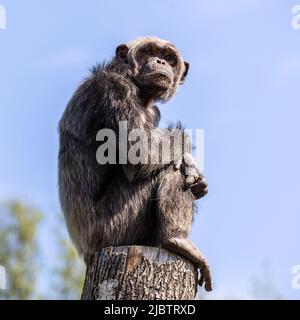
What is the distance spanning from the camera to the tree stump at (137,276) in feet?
24.1

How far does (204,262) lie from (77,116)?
205 centimetres

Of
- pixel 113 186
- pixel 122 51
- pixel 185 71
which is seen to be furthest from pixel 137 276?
pixel 185 71

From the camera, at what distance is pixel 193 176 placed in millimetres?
8234

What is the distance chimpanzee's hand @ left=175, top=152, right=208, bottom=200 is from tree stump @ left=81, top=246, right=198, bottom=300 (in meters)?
0.90

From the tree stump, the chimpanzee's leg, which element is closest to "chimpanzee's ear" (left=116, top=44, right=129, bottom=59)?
the chimpanzee's leg

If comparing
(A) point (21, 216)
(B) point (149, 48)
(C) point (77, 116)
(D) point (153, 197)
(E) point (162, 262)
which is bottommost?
(E) point (162, 262)

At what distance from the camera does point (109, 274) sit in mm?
7441

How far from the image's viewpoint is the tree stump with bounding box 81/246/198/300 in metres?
7.34

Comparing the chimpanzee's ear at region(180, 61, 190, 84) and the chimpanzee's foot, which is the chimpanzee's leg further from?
the chimpanzee's ear at region(180, 61, 190, 84)

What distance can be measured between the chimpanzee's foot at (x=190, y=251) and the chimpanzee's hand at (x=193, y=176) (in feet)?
2.15

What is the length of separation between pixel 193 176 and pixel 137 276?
1356 millimetres

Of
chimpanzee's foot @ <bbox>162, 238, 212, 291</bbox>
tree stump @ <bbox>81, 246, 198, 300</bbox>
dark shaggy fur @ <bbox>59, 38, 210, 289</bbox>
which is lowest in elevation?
tree stump @ <bbox>81, 246, 198, 300</bbox>
